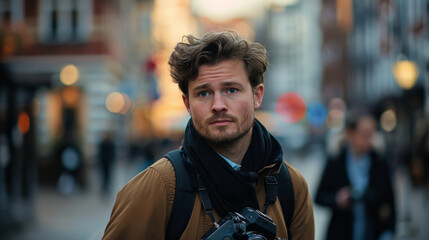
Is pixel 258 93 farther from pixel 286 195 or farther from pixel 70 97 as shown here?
pixel 70 97

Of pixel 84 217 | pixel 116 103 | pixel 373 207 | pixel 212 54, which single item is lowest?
pixel 84 217

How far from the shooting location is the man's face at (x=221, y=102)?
7.30 feet

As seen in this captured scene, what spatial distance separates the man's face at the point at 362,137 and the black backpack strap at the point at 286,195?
2533 mm

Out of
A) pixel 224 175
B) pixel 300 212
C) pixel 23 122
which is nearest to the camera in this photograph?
pixel 224 175

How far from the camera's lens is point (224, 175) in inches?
83.7

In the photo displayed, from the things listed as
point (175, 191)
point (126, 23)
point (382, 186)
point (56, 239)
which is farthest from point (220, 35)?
point (126, 23)

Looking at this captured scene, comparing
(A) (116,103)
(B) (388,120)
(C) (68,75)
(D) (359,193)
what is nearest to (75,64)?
(A) (116,103)

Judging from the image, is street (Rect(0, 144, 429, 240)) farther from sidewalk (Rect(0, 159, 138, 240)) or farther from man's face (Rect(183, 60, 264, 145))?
man's face (Rect(183, 60, 264, 145))

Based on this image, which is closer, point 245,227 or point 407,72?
point 245,227

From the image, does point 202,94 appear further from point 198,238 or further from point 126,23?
point 126,23

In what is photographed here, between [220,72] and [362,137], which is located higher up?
[220,72]

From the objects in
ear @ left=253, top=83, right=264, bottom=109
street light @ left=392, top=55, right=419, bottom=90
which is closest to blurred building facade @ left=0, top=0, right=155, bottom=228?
street light @ left=392, top=55, right=419, bottom=90

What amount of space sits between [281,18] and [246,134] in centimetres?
8761

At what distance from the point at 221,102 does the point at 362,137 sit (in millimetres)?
2817
